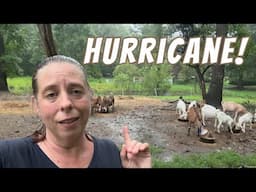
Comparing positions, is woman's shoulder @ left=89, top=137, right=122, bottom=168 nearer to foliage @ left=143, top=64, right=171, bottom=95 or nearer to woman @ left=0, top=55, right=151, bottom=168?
woman @ left=0, top=55, right=151, bottom=168

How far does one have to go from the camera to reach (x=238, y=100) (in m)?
2.49

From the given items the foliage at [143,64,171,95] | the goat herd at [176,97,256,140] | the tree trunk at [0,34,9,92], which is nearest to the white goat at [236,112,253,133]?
the goat herd at [176,97,256,140]

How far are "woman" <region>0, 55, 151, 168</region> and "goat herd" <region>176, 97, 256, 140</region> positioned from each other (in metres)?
1.76

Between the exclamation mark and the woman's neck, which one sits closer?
the woman's neck

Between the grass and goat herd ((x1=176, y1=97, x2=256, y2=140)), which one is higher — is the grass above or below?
above

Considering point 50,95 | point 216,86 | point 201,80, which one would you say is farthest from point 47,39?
point 50,95

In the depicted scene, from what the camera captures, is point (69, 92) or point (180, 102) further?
point (180, 102)

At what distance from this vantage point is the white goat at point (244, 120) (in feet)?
8.36

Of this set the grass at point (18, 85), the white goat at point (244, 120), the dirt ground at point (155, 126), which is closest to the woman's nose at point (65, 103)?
the grass at point (18, 85)

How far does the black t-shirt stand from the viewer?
776 millimetres

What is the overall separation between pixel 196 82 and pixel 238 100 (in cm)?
32

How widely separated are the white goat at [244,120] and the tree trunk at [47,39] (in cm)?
142
